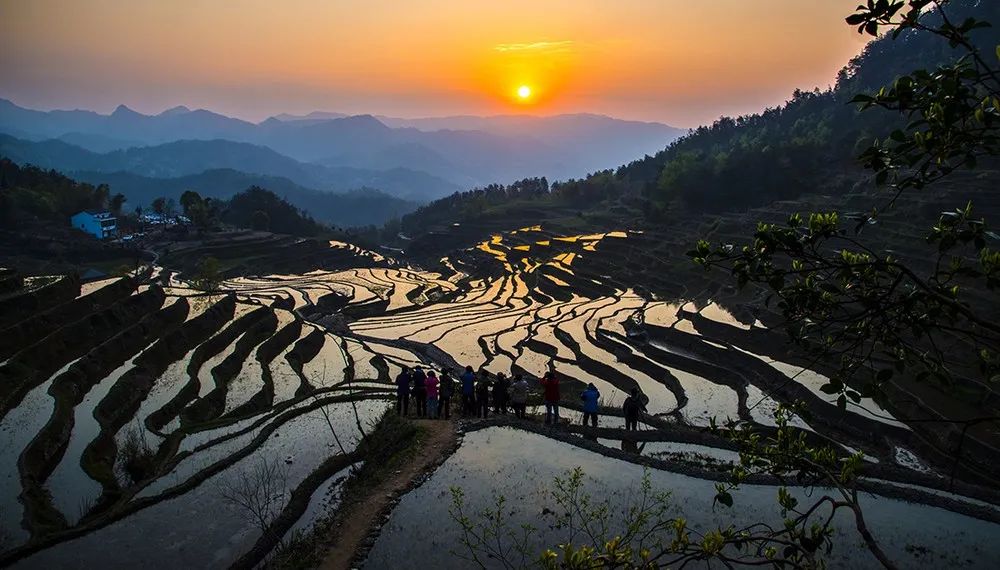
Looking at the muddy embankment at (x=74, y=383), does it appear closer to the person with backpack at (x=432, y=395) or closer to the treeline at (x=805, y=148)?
the person with backpack at (x=432, y=395)

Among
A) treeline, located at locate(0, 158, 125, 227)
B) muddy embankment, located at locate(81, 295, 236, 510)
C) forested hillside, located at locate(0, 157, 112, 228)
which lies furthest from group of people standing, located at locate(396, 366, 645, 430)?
treeline, located at locate(0, 158, 125, 227)

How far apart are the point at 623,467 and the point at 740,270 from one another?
950cm

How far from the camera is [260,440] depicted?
48.0ft

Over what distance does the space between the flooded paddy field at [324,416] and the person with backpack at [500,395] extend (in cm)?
151

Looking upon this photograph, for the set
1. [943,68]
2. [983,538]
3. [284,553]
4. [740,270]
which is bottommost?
[983,538]

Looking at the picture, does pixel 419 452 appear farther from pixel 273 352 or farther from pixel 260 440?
pixel 273 352

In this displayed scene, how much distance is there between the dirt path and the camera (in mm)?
9234

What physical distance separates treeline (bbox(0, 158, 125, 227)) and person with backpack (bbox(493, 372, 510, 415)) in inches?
2308

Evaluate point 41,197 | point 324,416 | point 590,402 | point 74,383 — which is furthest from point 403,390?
point 41,197

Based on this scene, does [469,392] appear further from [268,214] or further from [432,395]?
[268,214]

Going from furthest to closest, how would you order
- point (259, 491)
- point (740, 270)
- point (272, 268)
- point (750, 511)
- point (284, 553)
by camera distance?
1. point (272, 268)
2. point (259, 491)
3. point (750, 511)
4. point (284, 553)
5. point (740, 270)

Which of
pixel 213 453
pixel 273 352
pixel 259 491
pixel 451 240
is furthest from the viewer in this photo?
pixel 451 240

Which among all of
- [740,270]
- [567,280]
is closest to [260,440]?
[740,270]

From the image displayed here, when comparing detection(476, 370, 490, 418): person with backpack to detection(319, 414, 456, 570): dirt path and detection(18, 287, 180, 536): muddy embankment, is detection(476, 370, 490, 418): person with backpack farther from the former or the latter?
detection(18, 287, 180, 536): muddy embankment
